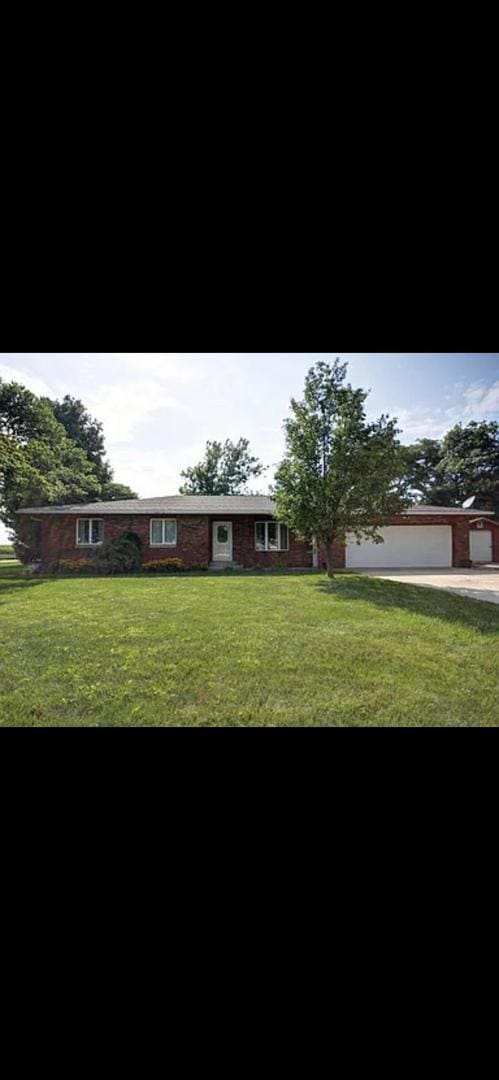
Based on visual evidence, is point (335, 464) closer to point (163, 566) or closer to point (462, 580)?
point (462, 580)

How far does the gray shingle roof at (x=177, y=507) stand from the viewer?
40.1ft

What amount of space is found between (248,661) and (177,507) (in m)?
9.04

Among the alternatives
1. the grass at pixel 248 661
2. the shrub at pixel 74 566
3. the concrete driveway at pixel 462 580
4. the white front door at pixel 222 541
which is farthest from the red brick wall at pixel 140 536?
the grass at pixel 248 661

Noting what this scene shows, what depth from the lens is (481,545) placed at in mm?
15422

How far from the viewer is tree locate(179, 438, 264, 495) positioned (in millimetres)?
22031

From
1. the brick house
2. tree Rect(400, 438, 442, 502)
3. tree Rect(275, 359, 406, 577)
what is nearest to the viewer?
tree Rect(275, 359, 406, 577)

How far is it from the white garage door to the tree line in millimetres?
1587

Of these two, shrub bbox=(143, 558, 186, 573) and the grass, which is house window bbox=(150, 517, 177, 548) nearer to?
shrub bbox=(143, 558, 186, 573)

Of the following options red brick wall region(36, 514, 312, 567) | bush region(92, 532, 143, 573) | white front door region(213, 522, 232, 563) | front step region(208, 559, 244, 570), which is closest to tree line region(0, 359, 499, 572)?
red brick wall region(36, 514, 312, 567)

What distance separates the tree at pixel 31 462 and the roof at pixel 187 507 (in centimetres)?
107

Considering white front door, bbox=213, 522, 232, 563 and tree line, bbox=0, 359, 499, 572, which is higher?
tree line, bbox=0, 359, 499, 572
